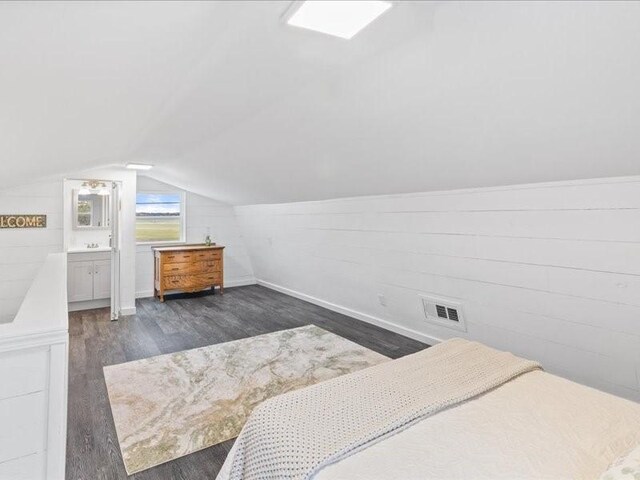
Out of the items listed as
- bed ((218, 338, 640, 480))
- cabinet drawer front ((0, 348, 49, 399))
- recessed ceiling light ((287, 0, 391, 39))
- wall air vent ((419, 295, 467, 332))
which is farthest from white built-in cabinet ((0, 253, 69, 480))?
wall air vent ((419, 295, 467, 332))

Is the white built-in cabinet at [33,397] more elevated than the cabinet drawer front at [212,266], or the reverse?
the white built-in cabinet at [33,397]

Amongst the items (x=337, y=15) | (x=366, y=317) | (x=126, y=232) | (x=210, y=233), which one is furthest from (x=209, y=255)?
(x=337, y=15)

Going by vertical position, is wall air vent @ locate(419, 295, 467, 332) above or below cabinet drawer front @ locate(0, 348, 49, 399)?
below

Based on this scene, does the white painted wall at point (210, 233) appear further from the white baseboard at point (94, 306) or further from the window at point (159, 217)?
the white baseboard at point (94, 306)

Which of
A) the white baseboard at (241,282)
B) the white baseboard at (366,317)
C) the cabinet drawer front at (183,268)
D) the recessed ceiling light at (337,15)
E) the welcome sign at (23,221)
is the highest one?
the recessed ceiling light at (337,15)

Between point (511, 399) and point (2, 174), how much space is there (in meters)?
4.23

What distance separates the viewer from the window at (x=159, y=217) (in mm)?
6316

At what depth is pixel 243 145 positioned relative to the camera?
3082 mm

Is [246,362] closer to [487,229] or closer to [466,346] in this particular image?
[466,346]

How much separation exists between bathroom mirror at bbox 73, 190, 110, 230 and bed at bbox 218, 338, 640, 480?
5.25m

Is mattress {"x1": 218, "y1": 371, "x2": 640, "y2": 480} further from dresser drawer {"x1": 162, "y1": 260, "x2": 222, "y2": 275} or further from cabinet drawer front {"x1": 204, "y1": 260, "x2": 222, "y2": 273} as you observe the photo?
cabinet drawer front {"x1": 204, "y1": 260, "x2": 222, "y2": 273}

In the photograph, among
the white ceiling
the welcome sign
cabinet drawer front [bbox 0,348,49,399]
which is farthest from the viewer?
the welcome sign

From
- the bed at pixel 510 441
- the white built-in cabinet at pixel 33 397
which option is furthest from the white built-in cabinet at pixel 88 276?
the bed at pixel 510 441

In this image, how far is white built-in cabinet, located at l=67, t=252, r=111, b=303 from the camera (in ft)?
16.9
